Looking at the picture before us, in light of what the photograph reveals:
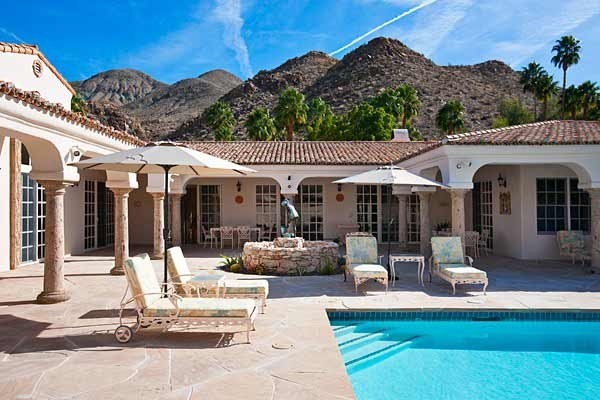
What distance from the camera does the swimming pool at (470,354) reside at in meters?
5.17

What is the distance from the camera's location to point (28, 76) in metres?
13.1

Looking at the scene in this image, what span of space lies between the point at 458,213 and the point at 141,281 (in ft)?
27.0

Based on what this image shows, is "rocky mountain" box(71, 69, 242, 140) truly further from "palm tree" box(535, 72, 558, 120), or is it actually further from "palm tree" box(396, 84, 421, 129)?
"palm tree" box(535, 72, 558, 120)

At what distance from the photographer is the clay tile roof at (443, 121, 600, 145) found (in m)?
11.0

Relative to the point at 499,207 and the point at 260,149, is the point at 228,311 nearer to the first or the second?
the point at 499,207

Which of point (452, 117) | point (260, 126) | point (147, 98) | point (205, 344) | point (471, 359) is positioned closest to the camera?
point (205, 344)

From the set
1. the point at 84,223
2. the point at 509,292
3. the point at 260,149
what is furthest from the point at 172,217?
the point at 509,292

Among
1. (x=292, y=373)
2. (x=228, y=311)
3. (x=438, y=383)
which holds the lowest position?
(x=438, y=383)

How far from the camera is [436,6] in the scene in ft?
61.1

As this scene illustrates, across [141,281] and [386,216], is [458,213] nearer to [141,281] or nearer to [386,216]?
[386,216]

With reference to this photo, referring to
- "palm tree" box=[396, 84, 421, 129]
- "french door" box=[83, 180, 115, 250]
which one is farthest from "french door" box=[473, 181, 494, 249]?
"palm tree" box=[396, 84, 421, 129]

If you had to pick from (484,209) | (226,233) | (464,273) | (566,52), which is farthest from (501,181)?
(566,52)

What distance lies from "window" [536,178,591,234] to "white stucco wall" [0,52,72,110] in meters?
14.9

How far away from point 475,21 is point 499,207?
7944mm
